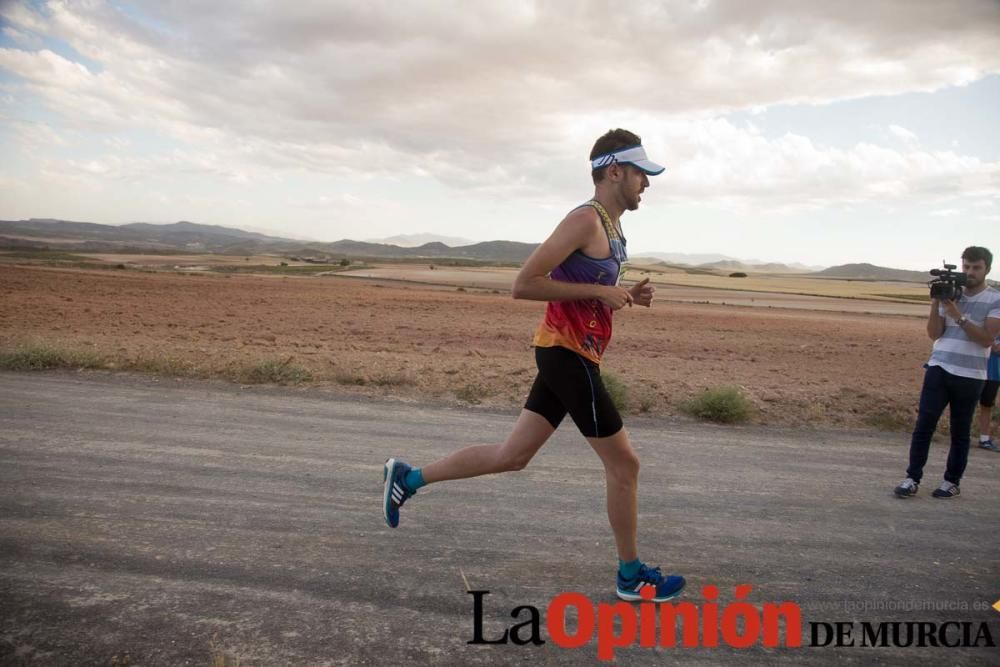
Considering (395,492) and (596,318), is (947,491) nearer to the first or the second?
(596,318)

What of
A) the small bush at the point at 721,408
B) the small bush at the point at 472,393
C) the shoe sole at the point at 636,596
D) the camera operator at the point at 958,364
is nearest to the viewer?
the shoe sole at the point at 636,596

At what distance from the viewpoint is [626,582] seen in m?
3.27

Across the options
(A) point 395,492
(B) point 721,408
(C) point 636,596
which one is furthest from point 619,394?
(C) point 636,596

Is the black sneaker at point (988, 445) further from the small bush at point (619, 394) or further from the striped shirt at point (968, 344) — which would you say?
the small bush at point (619, 394)

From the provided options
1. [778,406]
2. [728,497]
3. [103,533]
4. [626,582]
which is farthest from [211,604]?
[778,406]

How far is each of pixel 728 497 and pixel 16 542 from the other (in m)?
4.79

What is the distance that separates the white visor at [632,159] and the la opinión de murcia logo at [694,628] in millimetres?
2251

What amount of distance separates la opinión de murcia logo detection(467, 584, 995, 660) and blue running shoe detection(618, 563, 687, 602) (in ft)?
0.11

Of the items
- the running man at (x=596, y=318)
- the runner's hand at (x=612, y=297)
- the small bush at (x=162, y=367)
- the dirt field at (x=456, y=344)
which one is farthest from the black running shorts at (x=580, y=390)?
the small bush at (x=162, y=367)

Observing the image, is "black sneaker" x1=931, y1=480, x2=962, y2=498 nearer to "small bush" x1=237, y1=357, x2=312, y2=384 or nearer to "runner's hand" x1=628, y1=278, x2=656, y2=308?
"runner's hand" x1=628, y1=278, x2=656, y2=308

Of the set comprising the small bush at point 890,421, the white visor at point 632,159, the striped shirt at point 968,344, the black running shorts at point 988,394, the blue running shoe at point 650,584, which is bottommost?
the blue running shoe at point 650,584

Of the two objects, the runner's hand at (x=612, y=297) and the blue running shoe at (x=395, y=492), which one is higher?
the runner's hand at (x=612, y=297)

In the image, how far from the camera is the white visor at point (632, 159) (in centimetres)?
326

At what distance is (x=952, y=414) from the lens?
5.07 m
